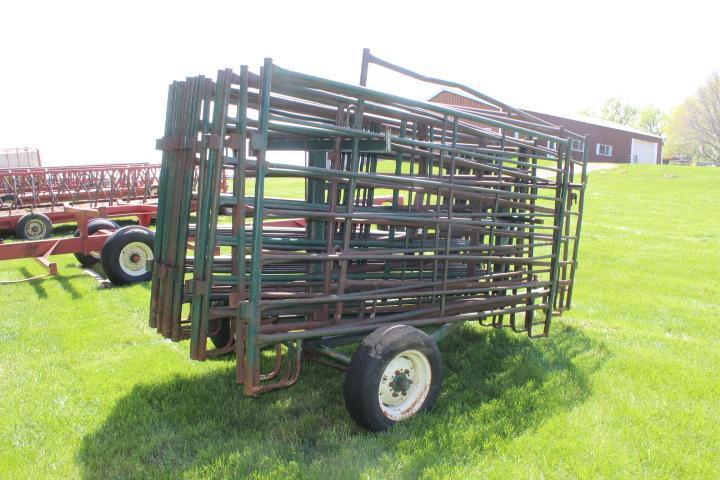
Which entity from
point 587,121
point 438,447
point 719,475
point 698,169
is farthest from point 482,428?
point 587,121

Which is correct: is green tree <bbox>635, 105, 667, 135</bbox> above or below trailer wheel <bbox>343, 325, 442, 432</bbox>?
above

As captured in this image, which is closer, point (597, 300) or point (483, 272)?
point (483, 272)

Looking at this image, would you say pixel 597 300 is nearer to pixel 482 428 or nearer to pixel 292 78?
pixel 482 428

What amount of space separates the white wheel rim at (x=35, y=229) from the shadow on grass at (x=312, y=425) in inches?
412

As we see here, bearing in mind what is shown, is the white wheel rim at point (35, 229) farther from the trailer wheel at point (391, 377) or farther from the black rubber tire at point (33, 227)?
the trailer wheel at point (391, 377)

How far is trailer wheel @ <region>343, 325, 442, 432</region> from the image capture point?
12.6ft

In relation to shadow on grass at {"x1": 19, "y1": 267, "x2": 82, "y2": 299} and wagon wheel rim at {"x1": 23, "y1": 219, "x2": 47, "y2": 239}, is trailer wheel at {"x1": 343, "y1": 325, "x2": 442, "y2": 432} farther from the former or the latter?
wagon wheel rim at {"x1": 23, "y1": 219, "x2": 47, "y2": 239}

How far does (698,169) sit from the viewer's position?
3591cm

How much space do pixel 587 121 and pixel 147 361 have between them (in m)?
47.9

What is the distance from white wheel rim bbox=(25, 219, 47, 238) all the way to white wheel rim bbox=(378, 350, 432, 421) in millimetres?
11986

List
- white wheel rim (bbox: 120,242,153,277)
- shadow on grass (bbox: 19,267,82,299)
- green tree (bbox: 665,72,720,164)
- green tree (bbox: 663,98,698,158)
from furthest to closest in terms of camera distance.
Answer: green tree (bbox: 663,98,698,158)
green tree (bbox: 665,72,720,164)
white wheel rim (bbox: 120,242,153,277)
shadow on grass (bbox: 19,267,82,299)

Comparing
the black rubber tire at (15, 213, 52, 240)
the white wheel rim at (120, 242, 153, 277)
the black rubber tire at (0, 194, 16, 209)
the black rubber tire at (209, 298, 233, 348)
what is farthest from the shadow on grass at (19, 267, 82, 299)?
the black rubber tire at (0, 194, 16, 209)

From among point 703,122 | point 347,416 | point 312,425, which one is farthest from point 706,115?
point 312,425

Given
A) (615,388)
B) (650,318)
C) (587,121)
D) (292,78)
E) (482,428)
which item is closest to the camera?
(292,78)
